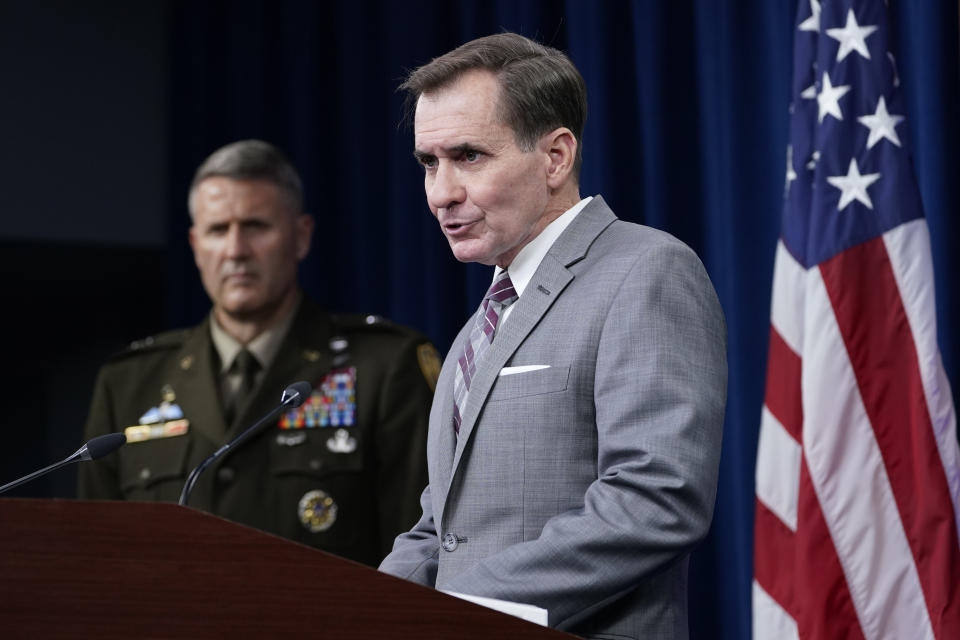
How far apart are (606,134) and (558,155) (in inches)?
64.9

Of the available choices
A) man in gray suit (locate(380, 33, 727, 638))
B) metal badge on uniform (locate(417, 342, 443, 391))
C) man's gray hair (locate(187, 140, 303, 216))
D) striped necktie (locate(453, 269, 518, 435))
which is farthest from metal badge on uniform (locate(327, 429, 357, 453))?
striped necktie (locate(453, 269, 518, 435))

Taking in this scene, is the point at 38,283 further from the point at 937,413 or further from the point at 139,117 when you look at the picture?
the point at 937,413

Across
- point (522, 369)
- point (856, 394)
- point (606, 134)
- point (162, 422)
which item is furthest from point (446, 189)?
point (606, 134)

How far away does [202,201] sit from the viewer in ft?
9.57

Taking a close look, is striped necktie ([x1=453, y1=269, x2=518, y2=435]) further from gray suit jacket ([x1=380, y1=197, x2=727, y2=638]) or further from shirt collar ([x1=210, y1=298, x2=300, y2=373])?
shirt collar ([x1=210, y1=298, x2=300, y2=373])

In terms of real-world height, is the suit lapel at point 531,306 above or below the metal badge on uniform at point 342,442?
above

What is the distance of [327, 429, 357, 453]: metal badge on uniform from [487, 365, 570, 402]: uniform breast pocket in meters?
1.41

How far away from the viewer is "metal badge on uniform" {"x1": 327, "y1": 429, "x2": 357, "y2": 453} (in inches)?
110

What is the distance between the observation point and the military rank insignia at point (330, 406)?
2.84 meters

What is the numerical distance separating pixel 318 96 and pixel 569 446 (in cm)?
286

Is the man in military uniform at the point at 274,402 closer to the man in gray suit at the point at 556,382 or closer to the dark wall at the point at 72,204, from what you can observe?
the man in gray suit at the point at 556,382

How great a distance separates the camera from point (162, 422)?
2.92 metres

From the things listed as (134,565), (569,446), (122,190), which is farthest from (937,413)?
(122,190)

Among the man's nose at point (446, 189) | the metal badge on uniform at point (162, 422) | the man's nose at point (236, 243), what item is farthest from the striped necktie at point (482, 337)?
the metal badge on uniform at point (162, 422)
